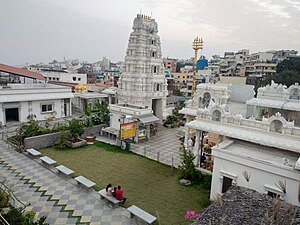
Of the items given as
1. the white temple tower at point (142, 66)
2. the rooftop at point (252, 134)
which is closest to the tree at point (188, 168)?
the rooftop at point (252, 134)

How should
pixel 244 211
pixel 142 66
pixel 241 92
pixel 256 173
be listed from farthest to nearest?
pixel 142 66, pixel 241 92, pixel 256 173, pixel 244 211

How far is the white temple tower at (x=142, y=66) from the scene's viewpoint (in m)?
27.6

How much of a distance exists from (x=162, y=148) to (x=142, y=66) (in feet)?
37.0

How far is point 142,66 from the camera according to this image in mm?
27625

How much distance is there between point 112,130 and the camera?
77.8 ft

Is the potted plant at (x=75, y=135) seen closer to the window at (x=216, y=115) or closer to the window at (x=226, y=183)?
the window at (x=216, y=115)

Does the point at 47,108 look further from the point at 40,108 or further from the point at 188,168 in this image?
the point at 188,168

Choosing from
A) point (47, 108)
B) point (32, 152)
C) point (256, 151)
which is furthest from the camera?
point (47, 108)

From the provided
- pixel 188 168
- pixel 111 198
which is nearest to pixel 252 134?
pixel 188 168

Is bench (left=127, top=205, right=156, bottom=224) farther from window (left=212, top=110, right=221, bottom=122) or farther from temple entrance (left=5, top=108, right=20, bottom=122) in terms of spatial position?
temple entrance (left=5, top=108, right=20, bottom=122)

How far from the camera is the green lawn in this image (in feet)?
39.2

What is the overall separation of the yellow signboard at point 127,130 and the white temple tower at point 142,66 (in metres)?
6.87

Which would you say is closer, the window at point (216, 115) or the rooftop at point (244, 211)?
the rooftop at point (244, 211)

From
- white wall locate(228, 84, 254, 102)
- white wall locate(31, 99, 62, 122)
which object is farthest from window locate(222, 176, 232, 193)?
white wall locate(31, 99, 62, 122)
